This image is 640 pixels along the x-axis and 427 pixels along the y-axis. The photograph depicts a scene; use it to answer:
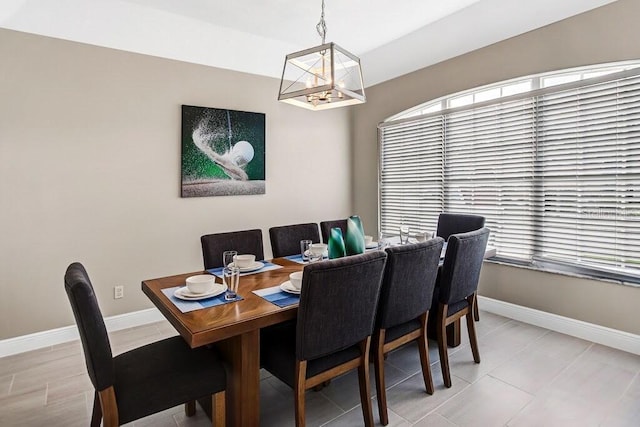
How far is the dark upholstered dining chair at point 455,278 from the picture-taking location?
2.23 m

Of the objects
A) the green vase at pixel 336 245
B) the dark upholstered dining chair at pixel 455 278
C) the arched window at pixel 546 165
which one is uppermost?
the arched window at pixel 546 165

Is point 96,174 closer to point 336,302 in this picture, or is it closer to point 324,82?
point 324,82

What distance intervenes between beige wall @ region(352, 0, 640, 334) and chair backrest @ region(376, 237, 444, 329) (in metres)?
1.79

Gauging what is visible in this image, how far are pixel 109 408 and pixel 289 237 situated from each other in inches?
72.5

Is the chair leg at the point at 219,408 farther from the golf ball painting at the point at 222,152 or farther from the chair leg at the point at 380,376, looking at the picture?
the golf ball painting at the point at 222,152

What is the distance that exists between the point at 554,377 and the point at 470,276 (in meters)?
0.88

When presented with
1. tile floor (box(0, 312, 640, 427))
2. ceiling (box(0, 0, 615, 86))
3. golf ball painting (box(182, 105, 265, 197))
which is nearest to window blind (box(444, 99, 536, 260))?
ceiling (box(0, 0, 615, 86))

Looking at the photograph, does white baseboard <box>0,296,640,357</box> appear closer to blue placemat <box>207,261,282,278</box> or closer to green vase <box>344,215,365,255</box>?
blue placemat <box>207,261,282,278</box>

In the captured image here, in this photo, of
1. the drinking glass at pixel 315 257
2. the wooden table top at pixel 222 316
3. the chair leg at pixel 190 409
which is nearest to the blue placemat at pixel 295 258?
the drinking glass at pixel 315 257

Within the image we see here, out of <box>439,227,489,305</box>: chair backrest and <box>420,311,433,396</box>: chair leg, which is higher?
<box>439,227,489,305</box>: chair backrest

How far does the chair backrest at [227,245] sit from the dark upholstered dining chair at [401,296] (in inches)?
48.3

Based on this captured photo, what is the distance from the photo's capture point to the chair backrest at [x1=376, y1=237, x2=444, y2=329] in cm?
188

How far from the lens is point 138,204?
3.39 metres

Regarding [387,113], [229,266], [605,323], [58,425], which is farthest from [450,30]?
[58,425]
